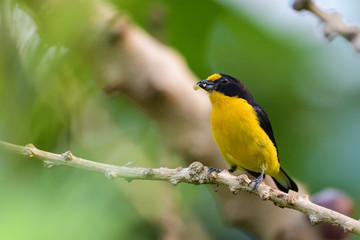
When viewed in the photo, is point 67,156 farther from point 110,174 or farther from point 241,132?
point 241,132

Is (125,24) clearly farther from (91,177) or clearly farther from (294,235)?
(91,177)

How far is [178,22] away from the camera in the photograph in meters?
2.52

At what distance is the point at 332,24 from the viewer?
1.47 metres

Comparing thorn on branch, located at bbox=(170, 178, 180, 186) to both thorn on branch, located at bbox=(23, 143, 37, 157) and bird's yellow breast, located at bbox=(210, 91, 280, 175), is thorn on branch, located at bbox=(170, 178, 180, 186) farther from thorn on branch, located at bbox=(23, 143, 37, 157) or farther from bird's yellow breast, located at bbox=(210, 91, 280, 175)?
bird's yellow breast, located at bbox=(210, 91, 280, 175)

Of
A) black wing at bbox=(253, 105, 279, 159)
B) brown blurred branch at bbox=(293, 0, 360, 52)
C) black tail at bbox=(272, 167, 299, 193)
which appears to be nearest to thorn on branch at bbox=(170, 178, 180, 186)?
brown blurred branch at bbox=(293, 0, 360, 52)

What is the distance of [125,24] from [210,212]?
137 cm

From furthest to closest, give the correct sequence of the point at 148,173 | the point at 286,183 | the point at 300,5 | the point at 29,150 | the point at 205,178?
the point at 286,183 < the point at 300,5 < the point at 205,178 < the point at 148,173 < the point at 29,150

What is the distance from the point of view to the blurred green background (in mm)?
448

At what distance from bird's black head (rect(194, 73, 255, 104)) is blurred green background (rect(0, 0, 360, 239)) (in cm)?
18

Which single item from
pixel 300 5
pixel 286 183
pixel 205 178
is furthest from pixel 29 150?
pixel 286 183

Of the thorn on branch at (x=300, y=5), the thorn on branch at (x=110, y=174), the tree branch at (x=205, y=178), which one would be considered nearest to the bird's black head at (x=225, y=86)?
the thorn on branch at (x=300, y=5)

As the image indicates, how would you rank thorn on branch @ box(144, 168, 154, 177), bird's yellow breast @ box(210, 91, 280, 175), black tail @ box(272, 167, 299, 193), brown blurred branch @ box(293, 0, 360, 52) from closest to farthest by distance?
thorn on branch @ box(144, 168, 154, 177) < brown blurred branch @ box(293, 0, 360, 52) < bird's yellow breast @ box(210, 91, 280, 175) < black tail @ box(272, 167, 299, 193)

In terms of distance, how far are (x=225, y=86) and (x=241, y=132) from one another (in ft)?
0.95

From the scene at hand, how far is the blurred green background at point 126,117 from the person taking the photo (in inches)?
17.6
